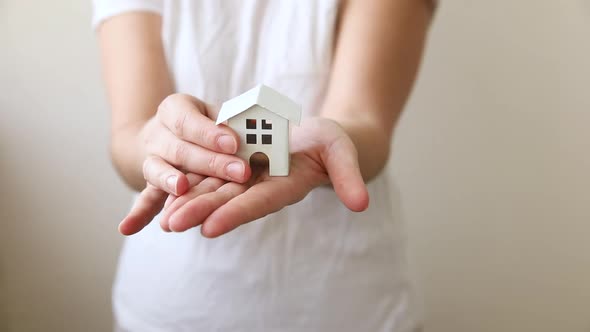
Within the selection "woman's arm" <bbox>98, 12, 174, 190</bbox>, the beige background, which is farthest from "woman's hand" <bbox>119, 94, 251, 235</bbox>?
the beige background

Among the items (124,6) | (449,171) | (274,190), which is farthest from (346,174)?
(449,171)

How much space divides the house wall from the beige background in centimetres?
47

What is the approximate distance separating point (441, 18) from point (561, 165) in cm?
30

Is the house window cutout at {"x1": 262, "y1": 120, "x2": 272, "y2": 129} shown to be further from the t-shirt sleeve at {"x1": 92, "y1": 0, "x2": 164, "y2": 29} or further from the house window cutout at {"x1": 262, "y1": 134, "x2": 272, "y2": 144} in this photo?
the t-shirt sleeve at {"x1": 92, "y1": 0, "x2": 164, "y2": 29}

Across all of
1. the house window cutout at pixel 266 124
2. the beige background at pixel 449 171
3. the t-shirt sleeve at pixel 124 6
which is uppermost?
the t-shirt sleeve at pixel 124 6

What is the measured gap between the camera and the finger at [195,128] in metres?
0.36

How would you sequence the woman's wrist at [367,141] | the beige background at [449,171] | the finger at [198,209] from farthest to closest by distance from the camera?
the beige background at [449,171], the woman's wrist at [367,141], the finger at [198,209]

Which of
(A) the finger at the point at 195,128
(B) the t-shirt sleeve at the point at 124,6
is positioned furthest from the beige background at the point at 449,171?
(A) the finger at the point at 195,128

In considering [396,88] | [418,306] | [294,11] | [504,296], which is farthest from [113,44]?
[504,296]

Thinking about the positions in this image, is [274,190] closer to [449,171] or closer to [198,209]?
[198,209]

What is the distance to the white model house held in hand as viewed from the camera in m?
0.37

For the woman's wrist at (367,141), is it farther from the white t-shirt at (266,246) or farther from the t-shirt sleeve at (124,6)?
the t-shirt sleeve at (124,6)

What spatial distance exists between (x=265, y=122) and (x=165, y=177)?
8 cm

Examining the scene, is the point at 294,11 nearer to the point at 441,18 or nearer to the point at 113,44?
the point at 113,44
